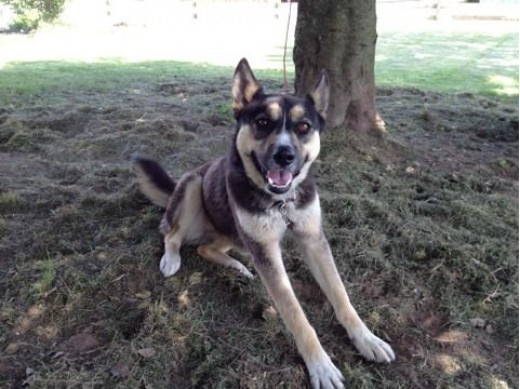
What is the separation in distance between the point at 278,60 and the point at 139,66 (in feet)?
14.6

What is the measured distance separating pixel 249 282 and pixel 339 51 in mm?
3069

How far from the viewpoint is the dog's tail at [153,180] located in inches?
180

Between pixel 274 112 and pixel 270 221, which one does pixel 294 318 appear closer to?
pixel 270 221

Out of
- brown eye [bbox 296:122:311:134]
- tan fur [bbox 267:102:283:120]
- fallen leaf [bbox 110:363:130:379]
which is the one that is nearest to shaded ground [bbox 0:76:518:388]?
fallen leaf [bbox 110:363:130:379]

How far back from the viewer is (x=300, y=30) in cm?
574

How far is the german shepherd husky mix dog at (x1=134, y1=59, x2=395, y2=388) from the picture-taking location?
3.16 m

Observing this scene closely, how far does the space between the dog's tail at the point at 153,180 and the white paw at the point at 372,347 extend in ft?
7.40

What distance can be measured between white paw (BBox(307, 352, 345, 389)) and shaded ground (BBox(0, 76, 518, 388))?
0.09 metres

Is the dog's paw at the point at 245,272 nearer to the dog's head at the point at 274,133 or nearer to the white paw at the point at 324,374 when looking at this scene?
the dog's head at the point at 274,133

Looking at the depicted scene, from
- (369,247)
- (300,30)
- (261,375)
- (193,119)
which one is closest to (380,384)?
(261,375)

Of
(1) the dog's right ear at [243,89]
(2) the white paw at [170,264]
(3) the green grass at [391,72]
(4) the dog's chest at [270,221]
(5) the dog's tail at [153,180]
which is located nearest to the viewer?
(4) the dog's chest at [270,221]

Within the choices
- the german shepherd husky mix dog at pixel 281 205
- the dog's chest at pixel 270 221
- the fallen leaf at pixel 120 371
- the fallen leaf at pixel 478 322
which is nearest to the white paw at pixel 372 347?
the german shepherd husky mix dog at pixel 281 205

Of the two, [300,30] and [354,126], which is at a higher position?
[300,30]

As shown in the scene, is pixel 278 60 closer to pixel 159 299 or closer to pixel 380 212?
pixel 380 212
